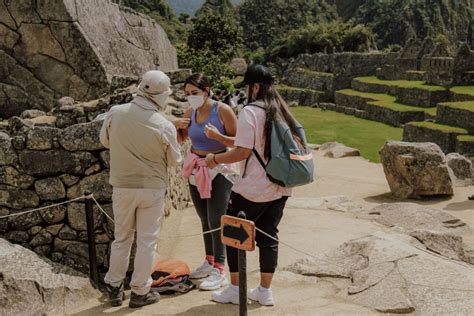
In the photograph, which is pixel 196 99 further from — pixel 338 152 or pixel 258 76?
pixel 338 152

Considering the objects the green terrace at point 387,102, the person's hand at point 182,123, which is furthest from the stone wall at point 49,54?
the green terrace at point 387,102

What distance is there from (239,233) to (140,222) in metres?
0.87

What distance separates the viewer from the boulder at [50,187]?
5.00 m

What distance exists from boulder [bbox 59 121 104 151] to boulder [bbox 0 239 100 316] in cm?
90

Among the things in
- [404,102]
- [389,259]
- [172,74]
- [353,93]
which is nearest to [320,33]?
[353,93]

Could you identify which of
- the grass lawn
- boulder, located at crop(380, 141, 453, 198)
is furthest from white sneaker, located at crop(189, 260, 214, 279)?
the grass lawn

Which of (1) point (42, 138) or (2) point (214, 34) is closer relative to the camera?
(1) point (42, 138)

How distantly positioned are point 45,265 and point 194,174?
Answer: 134 centimetres

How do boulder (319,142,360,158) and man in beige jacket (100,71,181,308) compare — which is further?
boulder (319,142,360,158)

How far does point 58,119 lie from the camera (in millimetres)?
6480

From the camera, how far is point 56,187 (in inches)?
197

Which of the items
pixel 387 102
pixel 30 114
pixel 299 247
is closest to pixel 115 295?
pixel 299 247

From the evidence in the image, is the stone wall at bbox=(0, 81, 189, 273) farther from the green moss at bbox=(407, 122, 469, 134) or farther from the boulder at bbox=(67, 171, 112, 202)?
the green moss at bbox=(407, 122, 469, 134)

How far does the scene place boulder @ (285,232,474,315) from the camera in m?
4.40
